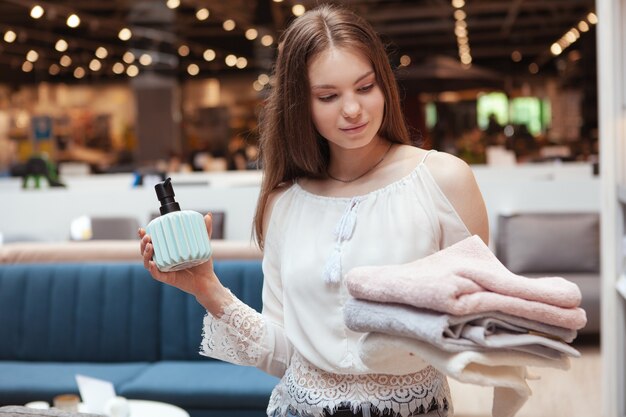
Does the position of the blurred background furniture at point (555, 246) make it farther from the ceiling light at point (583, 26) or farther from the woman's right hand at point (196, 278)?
the ceiling light at point (583, 26)

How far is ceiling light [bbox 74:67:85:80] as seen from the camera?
76.6ft

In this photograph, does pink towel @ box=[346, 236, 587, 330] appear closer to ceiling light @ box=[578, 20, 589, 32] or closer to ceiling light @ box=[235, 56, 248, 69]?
ceiling light @ box=[578, 20, 589, 32]

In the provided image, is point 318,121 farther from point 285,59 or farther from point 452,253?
point 452,253

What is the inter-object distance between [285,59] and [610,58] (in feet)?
7.65

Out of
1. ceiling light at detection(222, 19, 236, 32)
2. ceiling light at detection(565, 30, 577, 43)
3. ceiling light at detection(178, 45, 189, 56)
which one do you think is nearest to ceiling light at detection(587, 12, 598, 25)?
ceiling light at detection(565, 30, 577, 43)

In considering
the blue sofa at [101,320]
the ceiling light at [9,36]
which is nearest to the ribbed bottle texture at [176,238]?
the blue sofa at [101,320]

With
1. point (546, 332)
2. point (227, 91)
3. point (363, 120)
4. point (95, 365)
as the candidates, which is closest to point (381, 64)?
point (363, 120)

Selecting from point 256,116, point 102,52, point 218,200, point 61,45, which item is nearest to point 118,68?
point 102,52

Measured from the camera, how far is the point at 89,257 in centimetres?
527

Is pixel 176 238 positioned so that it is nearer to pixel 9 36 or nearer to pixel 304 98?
pixel 304 98

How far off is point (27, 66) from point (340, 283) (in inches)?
858

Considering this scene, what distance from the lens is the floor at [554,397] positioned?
191 inches

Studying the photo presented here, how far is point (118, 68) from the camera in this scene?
2353cm

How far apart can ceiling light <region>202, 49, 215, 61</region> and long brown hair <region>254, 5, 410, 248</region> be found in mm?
20542
